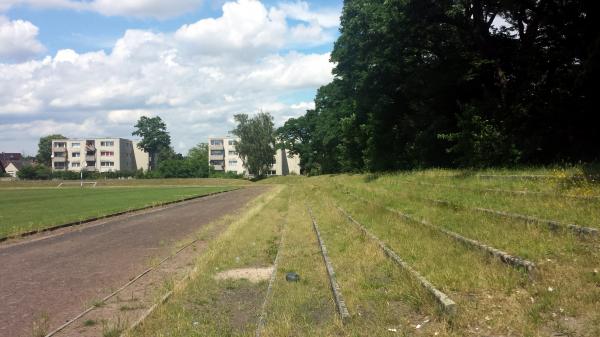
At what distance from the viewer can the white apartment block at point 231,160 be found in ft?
450

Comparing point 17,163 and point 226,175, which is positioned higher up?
point 17,163

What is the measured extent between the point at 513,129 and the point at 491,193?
797cm

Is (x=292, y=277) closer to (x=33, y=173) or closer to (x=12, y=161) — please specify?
(x=33, y=173)

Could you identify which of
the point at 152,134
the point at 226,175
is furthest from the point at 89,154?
the point at 226,175

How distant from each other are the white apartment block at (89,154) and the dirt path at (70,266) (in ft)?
420

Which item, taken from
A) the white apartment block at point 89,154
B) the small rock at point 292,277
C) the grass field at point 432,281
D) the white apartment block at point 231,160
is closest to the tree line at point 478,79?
the grass field at point 432,281

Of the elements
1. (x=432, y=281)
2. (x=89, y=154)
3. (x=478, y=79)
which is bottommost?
(x=432, y=281)

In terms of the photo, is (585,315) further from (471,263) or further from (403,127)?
(403,127)

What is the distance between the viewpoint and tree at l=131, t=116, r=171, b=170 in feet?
491

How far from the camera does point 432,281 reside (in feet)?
23.8

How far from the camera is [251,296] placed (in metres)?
8.72

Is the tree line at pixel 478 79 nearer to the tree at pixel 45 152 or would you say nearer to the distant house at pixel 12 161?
the tree at pixel 45 152

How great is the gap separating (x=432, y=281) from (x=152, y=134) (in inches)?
5957

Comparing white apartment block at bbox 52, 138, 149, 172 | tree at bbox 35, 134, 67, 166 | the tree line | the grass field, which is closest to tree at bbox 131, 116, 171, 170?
white apartment block at bbox 52, 138, 149, 172
